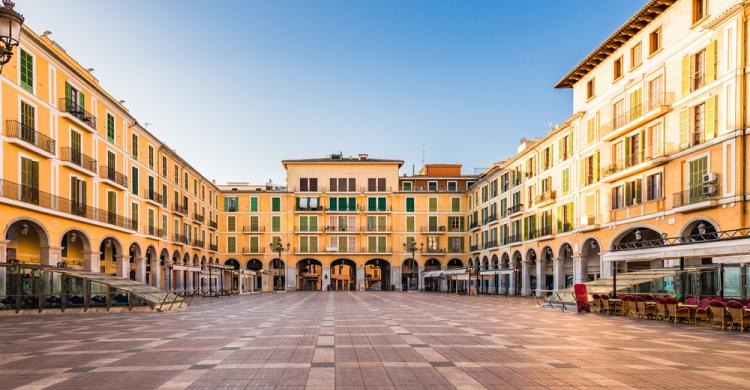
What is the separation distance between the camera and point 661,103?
30344 mm

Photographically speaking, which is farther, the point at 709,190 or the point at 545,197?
the point at 545,197

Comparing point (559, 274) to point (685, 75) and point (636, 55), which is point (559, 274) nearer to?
point (636, 55)

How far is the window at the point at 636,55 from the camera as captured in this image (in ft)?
110

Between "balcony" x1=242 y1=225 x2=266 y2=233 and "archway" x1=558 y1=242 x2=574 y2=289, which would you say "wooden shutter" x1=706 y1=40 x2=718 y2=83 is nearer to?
"archway" x1=558 y1=242 x2=574 y2=289

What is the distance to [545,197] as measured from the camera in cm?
4722

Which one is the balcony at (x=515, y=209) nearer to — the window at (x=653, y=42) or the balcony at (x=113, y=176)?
the window at (x=653, y=42)

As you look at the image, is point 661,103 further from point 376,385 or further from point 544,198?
point 376,385

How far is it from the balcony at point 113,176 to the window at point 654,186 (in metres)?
33.4

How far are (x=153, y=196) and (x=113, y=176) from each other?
8.41 m

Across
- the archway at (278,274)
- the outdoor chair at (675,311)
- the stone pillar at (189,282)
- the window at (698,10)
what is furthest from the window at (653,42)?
the archway at (278,274)

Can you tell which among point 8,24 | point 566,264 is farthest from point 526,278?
point 8,24

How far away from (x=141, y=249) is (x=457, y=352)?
36.6m

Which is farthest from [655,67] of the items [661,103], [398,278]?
[398,278]

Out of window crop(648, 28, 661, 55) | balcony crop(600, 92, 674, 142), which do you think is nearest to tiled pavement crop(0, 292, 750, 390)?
balcony crop(600, 92, 674, 142)
